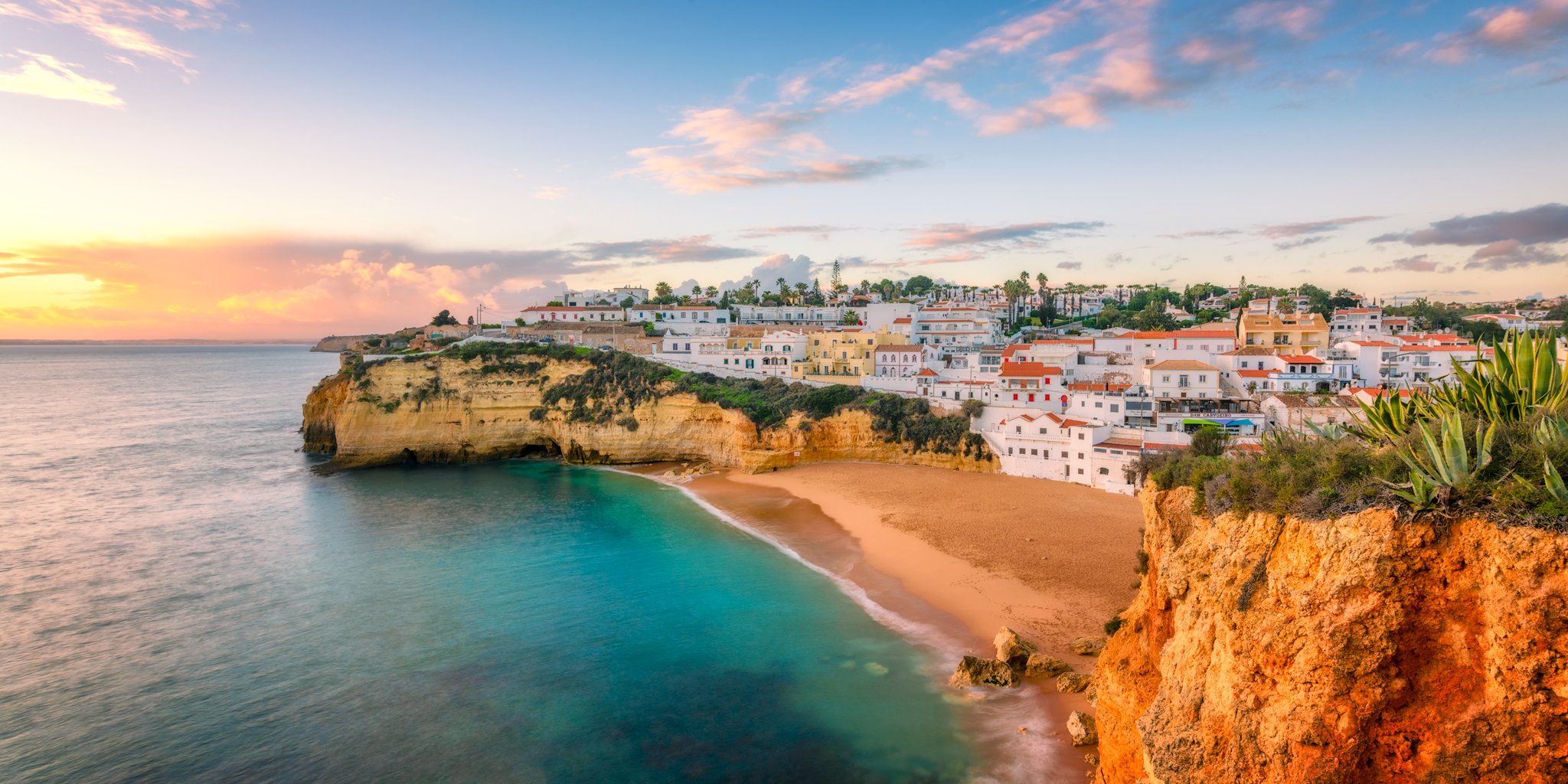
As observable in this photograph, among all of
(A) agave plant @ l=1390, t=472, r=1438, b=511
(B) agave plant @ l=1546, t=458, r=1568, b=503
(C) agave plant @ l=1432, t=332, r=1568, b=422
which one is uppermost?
(C) agave plant @ l=1432, t=332, r=1568, b=422

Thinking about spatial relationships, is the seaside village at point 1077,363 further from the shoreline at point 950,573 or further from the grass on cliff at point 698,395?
the shoreline at point 950,573

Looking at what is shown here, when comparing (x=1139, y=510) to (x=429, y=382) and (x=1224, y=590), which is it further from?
(x=429, y=382)

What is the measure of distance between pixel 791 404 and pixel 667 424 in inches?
332

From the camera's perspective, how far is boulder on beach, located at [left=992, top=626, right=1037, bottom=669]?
58.2 feet

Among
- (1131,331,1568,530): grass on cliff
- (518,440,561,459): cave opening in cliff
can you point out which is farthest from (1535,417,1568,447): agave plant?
(518,440,561,459): cave opening in cliff

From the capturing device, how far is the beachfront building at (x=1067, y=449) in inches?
1339

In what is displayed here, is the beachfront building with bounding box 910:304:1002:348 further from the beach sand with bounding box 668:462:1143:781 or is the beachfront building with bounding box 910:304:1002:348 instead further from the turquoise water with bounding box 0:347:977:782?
the turquoise water with bounding box 0:347:977:782

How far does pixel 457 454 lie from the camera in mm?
50094

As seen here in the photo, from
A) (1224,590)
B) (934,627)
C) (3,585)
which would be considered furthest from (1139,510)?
(3,585)

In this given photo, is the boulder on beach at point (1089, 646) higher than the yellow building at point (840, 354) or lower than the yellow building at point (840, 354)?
lower

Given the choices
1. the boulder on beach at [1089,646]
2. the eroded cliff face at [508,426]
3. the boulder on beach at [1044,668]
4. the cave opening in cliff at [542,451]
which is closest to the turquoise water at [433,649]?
the boulder on beach at [1044,668]

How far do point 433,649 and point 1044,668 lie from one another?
52.8 feet

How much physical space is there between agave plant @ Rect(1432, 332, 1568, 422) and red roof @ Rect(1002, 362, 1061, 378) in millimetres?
33587

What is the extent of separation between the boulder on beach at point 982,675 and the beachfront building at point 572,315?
66799mm
